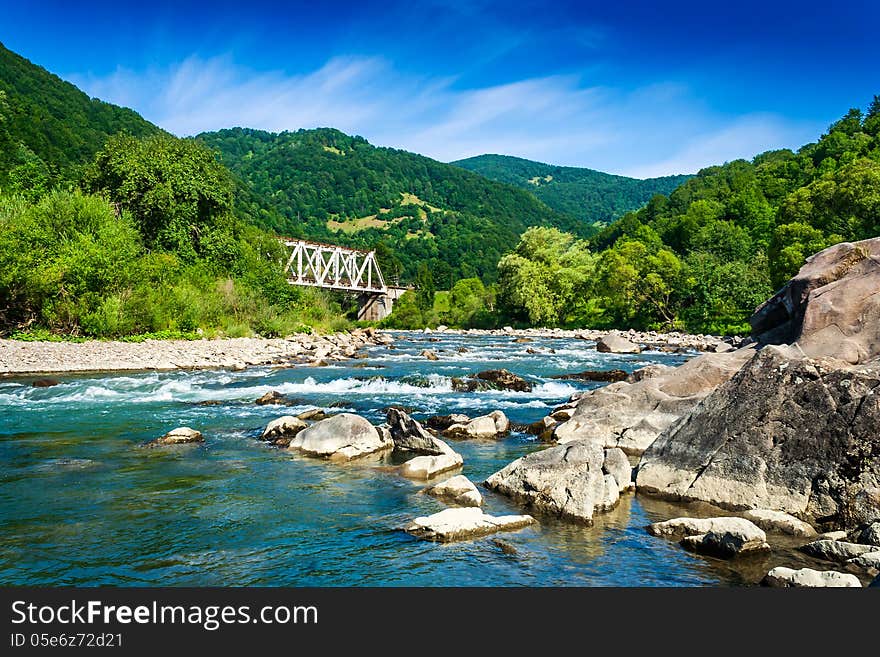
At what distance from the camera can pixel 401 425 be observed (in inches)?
561

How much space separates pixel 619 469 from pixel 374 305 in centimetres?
10187

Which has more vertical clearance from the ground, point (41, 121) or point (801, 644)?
point (41, 121)

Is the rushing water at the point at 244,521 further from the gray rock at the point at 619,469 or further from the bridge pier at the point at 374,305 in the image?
the bridge pier at the point at 374,305

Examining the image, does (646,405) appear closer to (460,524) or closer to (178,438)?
(460,524)

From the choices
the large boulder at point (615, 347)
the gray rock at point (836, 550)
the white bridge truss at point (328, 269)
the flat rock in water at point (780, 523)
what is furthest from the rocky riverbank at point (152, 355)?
the white bridge truss at point (328, 269)

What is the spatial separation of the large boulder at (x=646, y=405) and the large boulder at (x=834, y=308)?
1.77 meters

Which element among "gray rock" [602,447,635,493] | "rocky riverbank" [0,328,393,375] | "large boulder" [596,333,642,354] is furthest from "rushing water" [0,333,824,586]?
"large boulder" [596,333,642,354]

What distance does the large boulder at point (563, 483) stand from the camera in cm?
934

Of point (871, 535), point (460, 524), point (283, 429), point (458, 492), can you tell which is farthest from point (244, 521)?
point (871, 535)

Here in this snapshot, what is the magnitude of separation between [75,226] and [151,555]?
114 ft

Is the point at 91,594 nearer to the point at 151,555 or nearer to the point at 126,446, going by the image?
the point at 151,555

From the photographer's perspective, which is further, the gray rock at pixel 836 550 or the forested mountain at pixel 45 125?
the forested mountain at pixel 45 125

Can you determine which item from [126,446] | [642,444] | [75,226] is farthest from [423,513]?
[75,226]

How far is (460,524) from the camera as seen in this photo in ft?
27.7
